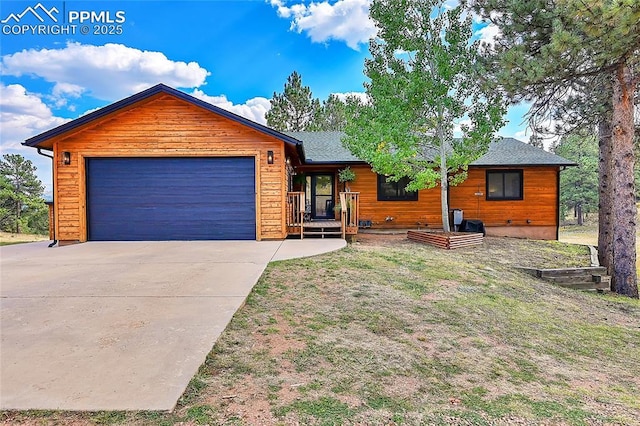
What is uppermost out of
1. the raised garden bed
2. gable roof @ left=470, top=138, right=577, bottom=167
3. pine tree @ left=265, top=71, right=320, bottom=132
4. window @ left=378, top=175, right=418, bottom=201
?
pine tree @ left=265, top=71, right=320, bottom=132

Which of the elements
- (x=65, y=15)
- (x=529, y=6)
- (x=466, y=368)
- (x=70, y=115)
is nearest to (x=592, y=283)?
(x=529, y=6)

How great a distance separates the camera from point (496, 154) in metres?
→ 13.6

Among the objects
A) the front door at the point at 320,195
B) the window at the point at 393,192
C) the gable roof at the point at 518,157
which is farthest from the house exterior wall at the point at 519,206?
the front door at the point at 320,195

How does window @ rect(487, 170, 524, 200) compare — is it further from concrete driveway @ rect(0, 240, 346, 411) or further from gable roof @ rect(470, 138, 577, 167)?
concrete driveway @ rect(0, 240, 346, 411)

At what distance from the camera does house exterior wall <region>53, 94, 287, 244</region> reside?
8750 mm

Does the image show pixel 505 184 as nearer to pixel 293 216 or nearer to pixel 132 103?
pixel 293 216

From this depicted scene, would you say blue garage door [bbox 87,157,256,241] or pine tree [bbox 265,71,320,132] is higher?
pine tree [bbox 265,71,320,132]

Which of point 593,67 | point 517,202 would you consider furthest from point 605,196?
point 517,202

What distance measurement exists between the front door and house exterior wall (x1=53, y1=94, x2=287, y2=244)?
A: 4.44 meters

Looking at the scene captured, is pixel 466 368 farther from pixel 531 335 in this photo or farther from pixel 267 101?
pixel 267 101

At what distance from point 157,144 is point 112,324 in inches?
259

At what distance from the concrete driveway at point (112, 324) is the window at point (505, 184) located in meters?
9.91

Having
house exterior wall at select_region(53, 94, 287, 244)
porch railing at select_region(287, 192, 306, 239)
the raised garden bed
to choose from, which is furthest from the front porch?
the raised garden bed

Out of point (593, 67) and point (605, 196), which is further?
point (605, 196)
